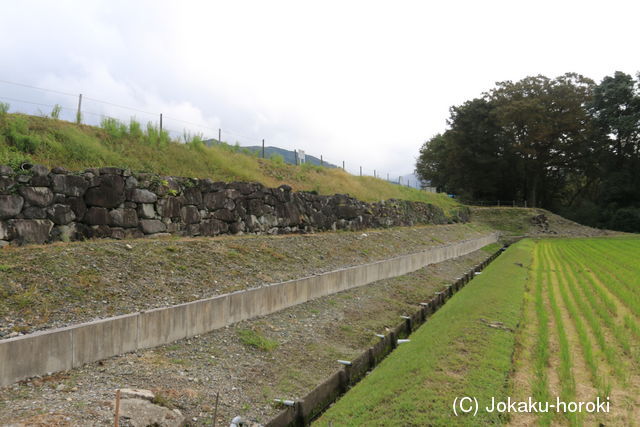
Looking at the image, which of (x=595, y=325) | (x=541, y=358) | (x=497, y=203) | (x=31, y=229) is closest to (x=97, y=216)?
(x=31, y=229)

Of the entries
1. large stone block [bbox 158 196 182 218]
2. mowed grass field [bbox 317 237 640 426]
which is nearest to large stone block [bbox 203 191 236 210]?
large stone block [bbox 158 196 182 218]

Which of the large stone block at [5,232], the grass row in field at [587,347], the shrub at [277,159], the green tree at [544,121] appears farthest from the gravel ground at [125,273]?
the green tree at [544,121]

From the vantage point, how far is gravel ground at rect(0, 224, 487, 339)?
20.7 ft

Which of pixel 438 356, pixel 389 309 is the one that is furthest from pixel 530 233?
pixel 438 356

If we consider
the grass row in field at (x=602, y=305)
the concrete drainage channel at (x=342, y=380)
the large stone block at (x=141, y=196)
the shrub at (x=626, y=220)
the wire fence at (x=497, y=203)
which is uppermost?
the wire fence at (x=497, y=203)

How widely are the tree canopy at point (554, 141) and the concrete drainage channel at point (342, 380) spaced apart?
4770cm

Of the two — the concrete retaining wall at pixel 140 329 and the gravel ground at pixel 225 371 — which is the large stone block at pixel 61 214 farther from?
the concrete retaining wall at pixel 140 329

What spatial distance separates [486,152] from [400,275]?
45650mm

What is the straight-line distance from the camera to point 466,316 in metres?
9.97

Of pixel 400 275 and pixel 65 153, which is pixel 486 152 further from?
pixel 65 153

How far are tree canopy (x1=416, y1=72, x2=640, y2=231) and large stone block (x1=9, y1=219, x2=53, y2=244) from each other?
171 ft

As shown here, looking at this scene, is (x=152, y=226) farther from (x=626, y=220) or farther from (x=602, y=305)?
(x=626, y=220)

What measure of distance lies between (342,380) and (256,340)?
1.63 m

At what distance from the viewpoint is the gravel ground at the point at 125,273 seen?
6320mm
